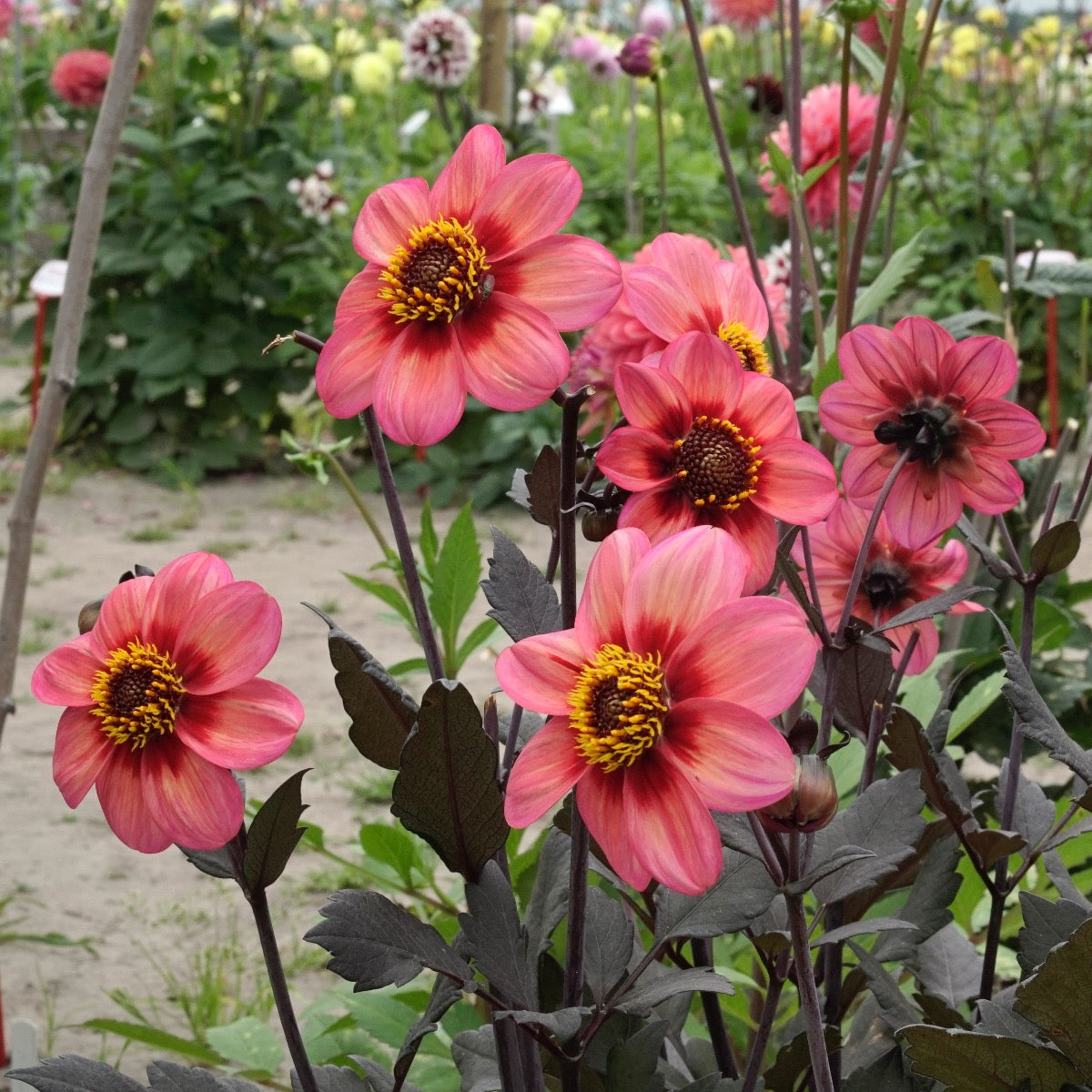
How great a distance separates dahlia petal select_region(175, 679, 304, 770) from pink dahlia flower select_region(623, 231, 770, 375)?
8.0 inches

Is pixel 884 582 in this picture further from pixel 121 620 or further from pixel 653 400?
pixel 121 620

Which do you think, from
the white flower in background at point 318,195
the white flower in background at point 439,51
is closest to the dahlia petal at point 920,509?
the white flower in background at point 439,51

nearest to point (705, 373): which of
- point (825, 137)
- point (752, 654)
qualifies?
point (752, 654)

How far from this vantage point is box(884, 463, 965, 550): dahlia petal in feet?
1.97

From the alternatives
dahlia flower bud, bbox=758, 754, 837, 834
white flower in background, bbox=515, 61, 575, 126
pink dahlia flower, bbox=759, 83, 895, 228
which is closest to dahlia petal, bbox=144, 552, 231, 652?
dahlia flower bud, bbox=758, 754, 837, 834

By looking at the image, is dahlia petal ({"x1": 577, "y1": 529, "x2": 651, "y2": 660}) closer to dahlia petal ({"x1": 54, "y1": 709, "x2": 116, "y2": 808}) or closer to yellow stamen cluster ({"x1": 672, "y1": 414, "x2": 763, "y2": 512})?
yellow stamen cluster ({"x1": 672, "y1": 414, "x2": 763, "y2": 512})

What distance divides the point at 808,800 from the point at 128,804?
0.24 metres

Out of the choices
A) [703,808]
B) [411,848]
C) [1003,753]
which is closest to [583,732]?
[703,808]

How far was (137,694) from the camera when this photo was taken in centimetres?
51

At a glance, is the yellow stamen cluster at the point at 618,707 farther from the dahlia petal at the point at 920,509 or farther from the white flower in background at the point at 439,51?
the white flower in background at the point at 439,51

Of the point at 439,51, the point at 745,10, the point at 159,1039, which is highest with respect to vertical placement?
the point at 745,10

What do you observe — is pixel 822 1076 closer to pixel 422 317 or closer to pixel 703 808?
pixel 703 808

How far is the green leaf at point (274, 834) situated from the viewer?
1.75 ft

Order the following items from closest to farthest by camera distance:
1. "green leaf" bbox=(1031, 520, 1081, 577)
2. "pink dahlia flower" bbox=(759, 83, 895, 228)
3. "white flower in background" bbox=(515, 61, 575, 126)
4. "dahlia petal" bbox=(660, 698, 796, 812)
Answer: "dahlia petal" bbox=(660, 698, 796, 812) → "green leaf" bbox=(1031, 520, 1081, 577) → "pink dahlia flower" bbox=(759, 83, 895, 228) → "white flower in background" bbox=(515, 61, 575, 126)
